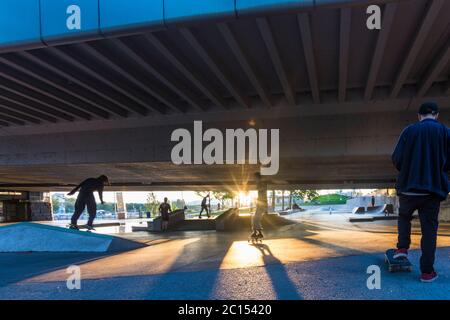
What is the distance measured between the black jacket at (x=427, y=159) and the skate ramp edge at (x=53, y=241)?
7.20 metres

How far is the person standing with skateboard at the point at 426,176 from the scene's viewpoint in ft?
13.1

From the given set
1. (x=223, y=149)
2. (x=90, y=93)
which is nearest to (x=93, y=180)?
(x=90, y=93)

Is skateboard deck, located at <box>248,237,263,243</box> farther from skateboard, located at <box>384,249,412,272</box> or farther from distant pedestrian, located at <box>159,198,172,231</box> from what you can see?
distant pedestrian, located at <box>159,198,172,231</box>

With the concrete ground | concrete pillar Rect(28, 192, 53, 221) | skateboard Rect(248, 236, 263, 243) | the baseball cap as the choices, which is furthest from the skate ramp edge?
concrete pillar Rect(28, 192, 53, 221)

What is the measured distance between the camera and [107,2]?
7.34 metres

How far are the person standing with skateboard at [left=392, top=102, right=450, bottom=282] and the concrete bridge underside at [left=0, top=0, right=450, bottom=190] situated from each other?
3.03 m

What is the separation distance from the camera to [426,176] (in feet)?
13.2

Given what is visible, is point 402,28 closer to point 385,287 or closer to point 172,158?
point 385,287

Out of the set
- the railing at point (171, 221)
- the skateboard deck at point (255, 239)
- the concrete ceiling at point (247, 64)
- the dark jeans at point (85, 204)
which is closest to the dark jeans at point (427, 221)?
the concrete ceiling at point (247, 64)

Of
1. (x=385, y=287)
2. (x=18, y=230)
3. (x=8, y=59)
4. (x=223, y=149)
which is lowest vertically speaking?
(x=18, y=230)

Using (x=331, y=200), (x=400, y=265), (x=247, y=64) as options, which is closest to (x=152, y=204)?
(x=331, y=200)

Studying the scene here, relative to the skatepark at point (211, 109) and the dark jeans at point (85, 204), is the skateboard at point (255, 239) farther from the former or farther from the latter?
the dark jeans at point (85, 204)
